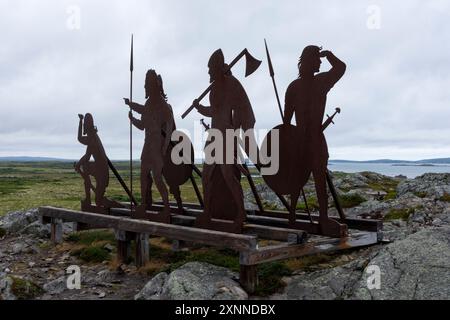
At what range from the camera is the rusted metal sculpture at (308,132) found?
9406 millimetres

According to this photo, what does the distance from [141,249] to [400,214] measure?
8298 millimetres

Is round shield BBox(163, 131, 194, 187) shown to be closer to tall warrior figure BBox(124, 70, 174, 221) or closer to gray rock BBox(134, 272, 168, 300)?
tall warrior figure BBox(124, 70, 174, 221)

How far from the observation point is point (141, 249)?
11133mm

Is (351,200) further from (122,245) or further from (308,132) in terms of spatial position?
(122,245)

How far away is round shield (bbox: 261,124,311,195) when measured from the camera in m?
9.64

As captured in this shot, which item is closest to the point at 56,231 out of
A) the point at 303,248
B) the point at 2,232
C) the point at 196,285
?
the point at 2,232

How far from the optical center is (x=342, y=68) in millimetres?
9180

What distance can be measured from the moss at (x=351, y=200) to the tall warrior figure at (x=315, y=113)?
8.60 metres

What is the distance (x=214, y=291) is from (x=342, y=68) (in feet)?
16.0

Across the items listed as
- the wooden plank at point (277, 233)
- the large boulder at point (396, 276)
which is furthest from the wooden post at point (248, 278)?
the wooden plank at point (277, 233)

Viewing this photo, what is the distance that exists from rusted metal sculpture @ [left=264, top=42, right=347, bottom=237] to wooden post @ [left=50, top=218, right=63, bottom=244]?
7.91 m

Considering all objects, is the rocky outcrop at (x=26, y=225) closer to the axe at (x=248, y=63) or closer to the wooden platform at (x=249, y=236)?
the wooden platform at (x=249, y=236)
